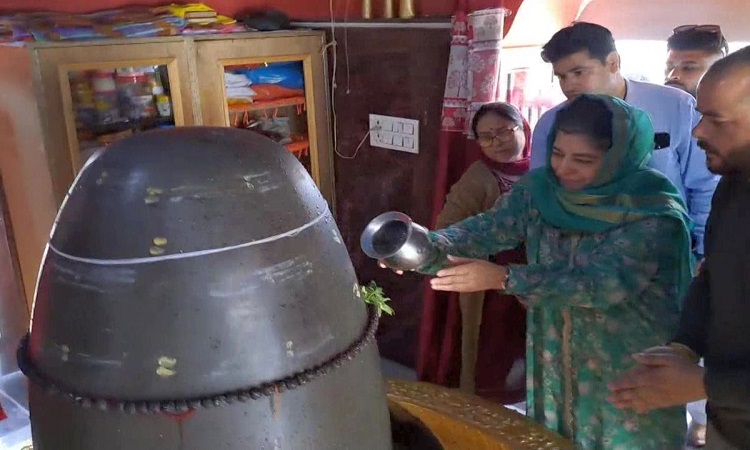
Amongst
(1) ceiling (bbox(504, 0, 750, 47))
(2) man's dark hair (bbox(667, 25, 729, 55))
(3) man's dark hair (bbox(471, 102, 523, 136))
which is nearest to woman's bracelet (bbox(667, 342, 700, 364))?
(3) man's dark hair (bbox(471, 102, 523, 136))

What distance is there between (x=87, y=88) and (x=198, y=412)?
6.33 feet

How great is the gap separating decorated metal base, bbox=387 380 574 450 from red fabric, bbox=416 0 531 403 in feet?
2.90

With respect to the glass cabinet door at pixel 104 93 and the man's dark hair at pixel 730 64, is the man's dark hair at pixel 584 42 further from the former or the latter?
the glass cabinet door at pixel 104 93

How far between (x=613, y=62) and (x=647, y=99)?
5.9 inches

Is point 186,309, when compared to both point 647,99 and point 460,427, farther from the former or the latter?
point 647,99

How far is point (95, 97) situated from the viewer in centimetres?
244

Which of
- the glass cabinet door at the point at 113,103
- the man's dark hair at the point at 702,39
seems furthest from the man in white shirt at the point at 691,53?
the glass cabinet door at the point at 113,103

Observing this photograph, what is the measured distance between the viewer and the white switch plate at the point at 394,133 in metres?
2.63

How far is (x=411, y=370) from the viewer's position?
294cm

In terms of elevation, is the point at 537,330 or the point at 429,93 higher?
the point at 429,93

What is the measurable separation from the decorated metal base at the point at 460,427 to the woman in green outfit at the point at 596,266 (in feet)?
0.80

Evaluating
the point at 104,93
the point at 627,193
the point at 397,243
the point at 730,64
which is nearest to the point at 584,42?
the point at 627,193

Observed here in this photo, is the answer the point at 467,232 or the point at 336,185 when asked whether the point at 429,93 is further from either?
the point at 467,232

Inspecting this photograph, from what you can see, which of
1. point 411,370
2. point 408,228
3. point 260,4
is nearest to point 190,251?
point 408,228
